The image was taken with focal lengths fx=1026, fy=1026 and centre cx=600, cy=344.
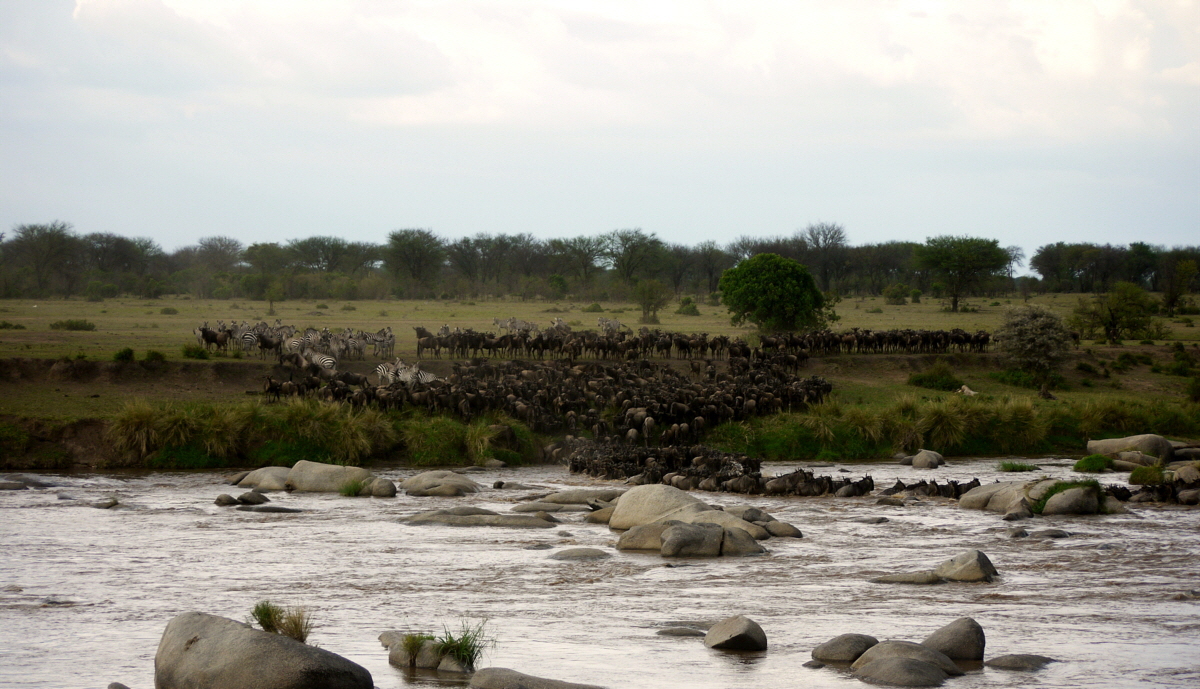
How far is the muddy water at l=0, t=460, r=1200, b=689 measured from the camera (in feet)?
30.6

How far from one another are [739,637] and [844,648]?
95 cm

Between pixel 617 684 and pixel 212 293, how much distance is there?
78748mm

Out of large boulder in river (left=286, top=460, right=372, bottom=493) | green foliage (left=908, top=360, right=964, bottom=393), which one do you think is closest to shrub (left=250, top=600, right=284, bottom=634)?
large boulder in river (left=286, top=460, right=372, bottom=493)

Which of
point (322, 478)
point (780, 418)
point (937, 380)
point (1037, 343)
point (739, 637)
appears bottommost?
point (322, 478)

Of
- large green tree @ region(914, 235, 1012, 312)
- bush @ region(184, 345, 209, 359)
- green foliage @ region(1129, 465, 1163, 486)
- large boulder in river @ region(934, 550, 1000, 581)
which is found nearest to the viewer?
large boulder in river @ region(934, 550, 1000, 581)

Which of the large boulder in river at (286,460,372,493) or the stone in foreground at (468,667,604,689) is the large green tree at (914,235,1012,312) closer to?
the large boulder in river at (286,460,372,493)

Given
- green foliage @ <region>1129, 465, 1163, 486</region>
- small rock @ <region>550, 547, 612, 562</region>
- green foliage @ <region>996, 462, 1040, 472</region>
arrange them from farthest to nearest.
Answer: green foliage @ <region>996, 462, 1040, 472</region> → green foliage @ <region>1129, 465, 1163, 486</region> → small rock @ <region>550, 547, 612, 562</region>

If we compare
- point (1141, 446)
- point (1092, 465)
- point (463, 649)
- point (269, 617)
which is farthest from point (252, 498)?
point (1141, 446)

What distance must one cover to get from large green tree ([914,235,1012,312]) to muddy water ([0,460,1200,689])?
55.6m

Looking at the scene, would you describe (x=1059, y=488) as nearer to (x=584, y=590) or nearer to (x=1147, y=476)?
(x=1147, y=476)

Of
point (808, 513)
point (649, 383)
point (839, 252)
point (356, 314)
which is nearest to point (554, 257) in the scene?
point (839, 252)

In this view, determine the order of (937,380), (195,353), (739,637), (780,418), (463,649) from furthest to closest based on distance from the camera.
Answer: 1. (937,380)
2. (195,353)
3. (780,418)
4. (739,637)
5. (463,649)

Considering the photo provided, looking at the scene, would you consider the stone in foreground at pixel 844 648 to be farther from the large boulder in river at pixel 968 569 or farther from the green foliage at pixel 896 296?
the green foliage at pixel 896 296

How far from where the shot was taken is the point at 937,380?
114 ft
